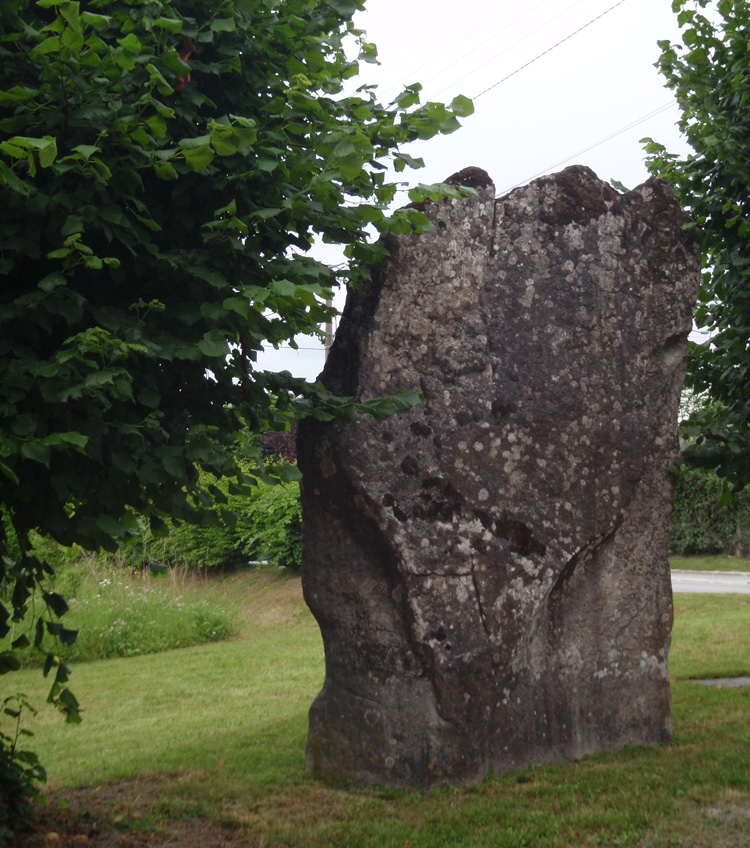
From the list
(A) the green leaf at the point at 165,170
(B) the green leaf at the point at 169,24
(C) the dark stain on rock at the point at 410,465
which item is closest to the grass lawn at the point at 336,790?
(C) the dark stain on rock at the point at 410,465

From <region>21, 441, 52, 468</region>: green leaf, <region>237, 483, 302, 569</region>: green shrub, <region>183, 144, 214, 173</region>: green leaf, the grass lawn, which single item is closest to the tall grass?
<region>237, 483, 302, 569</region>: green shrub

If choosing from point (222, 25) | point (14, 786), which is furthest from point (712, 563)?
point (222, 25)

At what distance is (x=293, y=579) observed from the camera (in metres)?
16.7

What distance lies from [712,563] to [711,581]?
284 centimetres

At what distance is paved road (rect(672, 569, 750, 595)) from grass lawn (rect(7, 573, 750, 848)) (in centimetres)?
756

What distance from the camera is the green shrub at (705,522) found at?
68.0ft

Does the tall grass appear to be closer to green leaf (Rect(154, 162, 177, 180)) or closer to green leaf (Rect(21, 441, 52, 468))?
green leaf (Rect(21, 441, 52, 468))

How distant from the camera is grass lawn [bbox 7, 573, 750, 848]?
4.54 m

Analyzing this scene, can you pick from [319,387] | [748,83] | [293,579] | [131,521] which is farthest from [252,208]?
[293,579]

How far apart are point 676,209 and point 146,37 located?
170 inches

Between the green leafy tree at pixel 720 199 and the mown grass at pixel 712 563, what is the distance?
13806mm

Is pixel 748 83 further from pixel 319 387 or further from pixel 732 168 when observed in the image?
pixel 319 387

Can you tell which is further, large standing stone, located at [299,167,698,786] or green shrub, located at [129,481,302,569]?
green shrub, located at [129,481,302,569]

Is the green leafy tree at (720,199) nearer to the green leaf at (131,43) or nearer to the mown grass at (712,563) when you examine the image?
the green leaf at (131,43)
